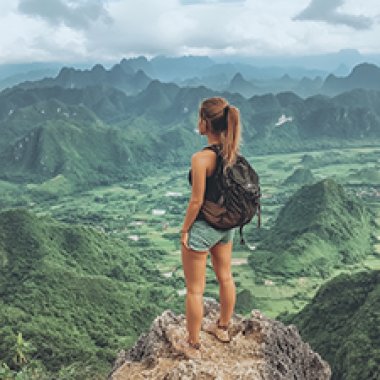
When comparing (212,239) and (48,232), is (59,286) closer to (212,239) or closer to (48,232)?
(48,232)

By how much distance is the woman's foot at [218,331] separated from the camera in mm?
8945

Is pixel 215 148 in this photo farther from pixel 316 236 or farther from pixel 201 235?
pixel 316 236

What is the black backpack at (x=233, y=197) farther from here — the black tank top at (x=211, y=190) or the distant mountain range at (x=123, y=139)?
the distant mountain range at (x=123, y=139)

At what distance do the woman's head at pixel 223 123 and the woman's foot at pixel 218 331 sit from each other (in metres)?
3.10

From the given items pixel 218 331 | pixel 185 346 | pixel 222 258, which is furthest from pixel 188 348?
pixel 222 258

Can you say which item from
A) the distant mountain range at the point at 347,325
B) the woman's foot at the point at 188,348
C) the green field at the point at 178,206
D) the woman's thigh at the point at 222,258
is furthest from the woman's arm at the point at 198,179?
the green field at the point at 178,206

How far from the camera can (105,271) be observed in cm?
5566

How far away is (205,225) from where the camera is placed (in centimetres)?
782

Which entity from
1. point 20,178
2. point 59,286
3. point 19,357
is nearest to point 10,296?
point 59,286

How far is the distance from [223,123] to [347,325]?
91.5 feet

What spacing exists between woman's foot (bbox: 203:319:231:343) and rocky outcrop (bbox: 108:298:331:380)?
0.07 m

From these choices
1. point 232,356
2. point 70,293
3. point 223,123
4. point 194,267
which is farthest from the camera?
point 70,293

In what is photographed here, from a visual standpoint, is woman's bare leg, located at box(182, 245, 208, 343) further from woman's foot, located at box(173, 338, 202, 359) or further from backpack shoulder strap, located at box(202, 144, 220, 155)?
backpack shoulder strap, located at box(202, 144, 220, 155)

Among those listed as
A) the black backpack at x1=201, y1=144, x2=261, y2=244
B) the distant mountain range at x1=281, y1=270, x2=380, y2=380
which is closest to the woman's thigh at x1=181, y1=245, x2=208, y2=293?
the black backpack at x1=201, y1=144, x2=261, y2=244
